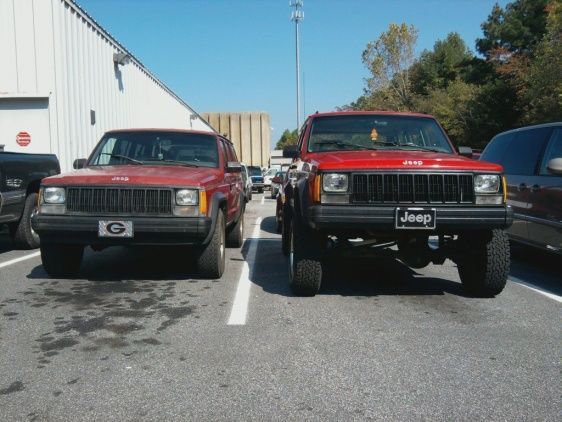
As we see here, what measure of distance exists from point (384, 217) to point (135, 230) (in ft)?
8.10

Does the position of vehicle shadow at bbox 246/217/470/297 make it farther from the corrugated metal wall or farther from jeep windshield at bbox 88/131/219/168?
the corrugated metal wall

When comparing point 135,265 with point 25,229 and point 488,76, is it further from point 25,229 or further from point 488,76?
point 488,76

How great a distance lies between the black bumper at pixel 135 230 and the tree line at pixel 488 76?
65.5 feet

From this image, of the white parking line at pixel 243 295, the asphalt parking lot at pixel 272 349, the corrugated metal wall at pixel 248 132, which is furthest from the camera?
the corrugated metal wall at pixel 248 132

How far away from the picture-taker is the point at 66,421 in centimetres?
284

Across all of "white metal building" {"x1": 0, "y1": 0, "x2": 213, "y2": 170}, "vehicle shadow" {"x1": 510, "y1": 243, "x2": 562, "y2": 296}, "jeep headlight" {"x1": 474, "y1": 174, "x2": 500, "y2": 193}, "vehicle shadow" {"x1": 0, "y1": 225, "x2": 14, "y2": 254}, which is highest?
"white metal building" {"x1": 0, "y1": 0, "x2": 213, "y2": 170}

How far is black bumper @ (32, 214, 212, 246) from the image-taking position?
17.9 ft

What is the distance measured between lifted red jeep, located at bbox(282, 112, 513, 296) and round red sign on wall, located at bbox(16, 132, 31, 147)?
8443 millimetres

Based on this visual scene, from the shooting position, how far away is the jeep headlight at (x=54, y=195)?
222 inches

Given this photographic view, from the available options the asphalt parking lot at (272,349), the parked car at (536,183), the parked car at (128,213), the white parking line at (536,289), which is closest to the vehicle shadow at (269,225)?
the asphalt parking lot at (272,349)

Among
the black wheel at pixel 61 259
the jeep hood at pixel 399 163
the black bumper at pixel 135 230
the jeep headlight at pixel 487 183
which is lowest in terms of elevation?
the black wheel at pixel 61 259

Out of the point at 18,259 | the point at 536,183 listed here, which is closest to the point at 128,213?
the point at 18,259

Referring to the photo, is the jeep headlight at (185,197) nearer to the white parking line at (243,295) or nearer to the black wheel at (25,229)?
the white parking line at (243,295)

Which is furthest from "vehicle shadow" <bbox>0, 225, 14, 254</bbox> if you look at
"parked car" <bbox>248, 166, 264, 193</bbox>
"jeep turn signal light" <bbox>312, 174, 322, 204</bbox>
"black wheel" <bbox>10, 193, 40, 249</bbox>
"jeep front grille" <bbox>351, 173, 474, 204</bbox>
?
"parked car" <bbox>248, 166, 264, 193</bbox>
